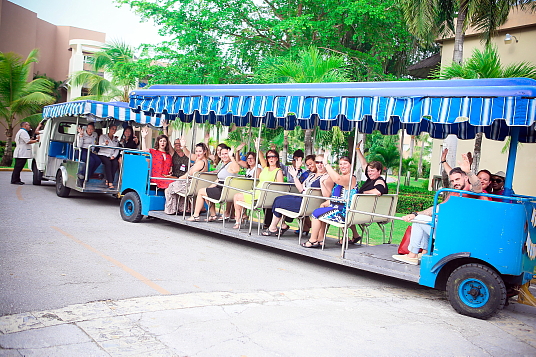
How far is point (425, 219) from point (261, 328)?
3.02 metres

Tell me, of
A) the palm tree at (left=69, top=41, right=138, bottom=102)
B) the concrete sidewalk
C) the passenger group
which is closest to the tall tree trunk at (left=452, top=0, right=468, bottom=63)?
the passenger group

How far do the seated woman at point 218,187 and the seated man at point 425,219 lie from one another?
12.8 feet

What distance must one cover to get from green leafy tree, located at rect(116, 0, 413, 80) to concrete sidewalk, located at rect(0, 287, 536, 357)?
15.3 m

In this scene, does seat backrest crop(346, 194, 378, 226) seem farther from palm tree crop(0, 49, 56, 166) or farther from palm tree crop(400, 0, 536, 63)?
palm tree crop(0, 49, 56, 166)

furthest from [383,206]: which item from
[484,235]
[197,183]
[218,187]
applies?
[197,183]

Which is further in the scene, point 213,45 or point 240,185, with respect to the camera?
point 213,45

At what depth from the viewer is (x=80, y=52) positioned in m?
39.1

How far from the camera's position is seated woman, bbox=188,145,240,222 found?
9.25m

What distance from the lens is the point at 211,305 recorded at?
507 cm

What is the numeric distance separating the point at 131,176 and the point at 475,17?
12634 mm

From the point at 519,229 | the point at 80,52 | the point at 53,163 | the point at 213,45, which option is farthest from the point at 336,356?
the point at 80,52

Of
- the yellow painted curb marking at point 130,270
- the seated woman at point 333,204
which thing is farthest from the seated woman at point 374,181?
the yellow painted curb marking at point 130,270

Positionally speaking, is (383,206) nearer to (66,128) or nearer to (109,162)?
(109,162)

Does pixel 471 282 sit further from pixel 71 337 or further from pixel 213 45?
pixel 213 45
